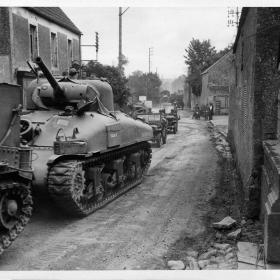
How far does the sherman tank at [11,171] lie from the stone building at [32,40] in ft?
26.4

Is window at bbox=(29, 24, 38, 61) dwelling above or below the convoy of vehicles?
above

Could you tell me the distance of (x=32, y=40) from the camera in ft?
55.8

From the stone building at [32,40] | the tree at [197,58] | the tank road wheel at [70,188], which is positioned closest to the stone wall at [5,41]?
the stone building at [32,40]

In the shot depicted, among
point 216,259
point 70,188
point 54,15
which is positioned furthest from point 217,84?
point 216,259

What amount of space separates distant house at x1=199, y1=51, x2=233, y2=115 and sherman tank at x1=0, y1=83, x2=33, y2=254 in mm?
29572

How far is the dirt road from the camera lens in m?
6.28

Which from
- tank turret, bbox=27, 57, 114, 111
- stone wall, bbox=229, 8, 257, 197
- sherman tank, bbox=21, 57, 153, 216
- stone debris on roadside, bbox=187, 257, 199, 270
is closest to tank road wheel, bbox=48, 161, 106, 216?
sherman tank, bbox=21, 57, 153, 216

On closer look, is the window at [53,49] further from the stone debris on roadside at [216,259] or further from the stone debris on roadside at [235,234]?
the stone debris on roadside at [216,259]

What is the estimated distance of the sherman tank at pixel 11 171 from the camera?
6.12 metres

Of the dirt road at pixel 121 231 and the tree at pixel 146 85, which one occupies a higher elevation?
the tree at pixel 146 85

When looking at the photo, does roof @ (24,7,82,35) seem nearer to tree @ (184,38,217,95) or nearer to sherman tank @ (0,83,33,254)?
tree @ (184,38,217,95)

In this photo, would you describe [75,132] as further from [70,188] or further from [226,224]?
[226,224]

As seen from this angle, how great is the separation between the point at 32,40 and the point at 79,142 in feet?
32.7

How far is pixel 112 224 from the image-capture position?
8039 mm
